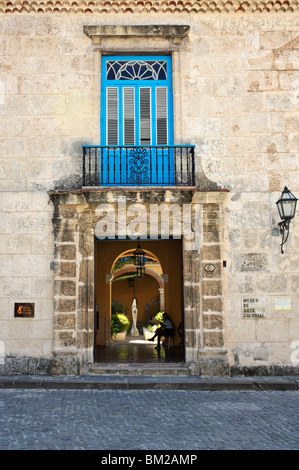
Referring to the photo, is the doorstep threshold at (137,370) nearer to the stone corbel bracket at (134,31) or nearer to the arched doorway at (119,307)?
the arched doorway at (119,307)

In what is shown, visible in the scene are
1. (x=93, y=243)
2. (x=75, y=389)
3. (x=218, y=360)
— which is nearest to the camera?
(x=75, y=389)

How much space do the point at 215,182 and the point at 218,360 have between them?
10.5ft

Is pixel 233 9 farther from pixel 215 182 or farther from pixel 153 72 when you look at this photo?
pixel 215 182

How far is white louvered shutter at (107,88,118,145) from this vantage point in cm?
877

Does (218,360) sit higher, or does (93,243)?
(93,243)

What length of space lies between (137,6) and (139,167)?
313cm

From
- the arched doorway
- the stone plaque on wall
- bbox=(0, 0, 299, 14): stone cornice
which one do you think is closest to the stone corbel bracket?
bbox=(0, 0, 299, 14): stone cornice

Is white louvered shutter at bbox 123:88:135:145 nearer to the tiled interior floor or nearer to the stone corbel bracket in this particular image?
the stone corbel bracket

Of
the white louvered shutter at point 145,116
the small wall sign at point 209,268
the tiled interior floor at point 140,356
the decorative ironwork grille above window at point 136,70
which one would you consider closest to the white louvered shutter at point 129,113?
the white louvered shutter at point 145,116

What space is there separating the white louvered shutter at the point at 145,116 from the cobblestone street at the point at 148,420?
4650mm

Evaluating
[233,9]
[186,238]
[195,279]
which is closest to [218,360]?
[195,279]

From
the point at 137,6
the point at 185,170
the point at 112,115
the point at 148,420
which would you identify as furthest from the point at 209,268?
the point at 137,6

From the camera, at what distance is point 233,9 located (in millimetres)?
8711

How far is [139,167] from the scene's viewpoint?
8.38 metres
